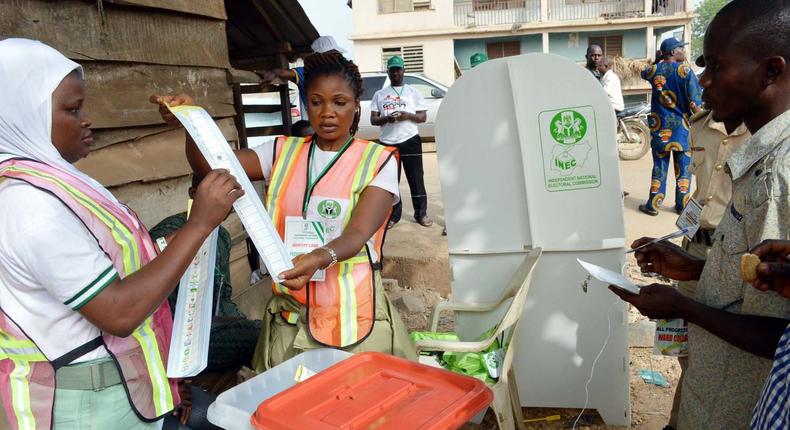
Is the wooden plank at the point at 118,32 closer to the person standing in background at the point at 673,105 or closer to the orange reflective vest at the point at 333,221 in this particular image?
the orange reflective vest at the point at 333,221

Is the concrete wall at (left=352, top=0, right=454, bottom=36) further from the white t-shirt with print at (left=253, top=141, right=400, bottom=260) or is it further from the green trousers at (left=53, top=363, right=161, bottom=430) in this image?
the green trousers at (left=53, top=363, right=161, bottom=430)

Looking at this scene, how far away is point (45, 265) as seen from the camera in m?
1.10

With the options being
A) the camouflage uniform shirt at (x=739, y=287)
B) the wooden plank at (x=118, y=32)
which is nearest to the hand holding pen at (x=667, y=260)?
the camouflage uniform shirt at (x=739, y=287)

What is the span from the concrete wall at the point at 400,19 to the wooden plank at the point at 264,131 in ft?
56.2

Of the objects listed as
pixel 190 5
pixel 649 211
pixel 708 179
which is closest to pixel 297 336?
pixel 708 179

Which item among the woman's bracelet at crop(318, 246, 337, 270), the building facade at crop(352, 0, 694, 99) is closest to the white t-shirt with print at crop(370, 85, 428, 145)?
the woman's bracelet at crop(318, 246, 337, 270)

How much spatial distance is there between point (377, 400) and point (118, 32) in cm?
243

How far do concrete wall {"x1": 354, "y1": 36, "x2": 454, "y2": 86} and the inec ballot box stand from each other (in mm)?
19290

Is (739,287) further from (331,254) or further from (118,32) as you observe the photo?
(118,32)

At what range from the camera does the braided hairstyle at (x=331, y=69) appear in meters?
1.79

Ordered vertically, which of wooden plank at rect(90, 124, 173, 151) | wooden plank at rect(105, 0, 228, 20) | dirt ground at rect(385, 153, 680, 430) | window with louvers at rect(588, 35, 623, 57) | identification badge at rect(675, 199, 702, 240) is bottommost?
dirt ground at rect(385, 153, 680, 430)

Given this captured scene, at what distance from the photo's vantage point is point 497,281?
9.60ft

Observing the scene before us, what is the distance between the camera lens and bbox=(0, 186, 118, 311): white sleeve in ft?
3.62

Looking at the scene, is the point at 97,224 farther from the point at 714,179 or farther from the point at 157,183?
the point at 714,179
